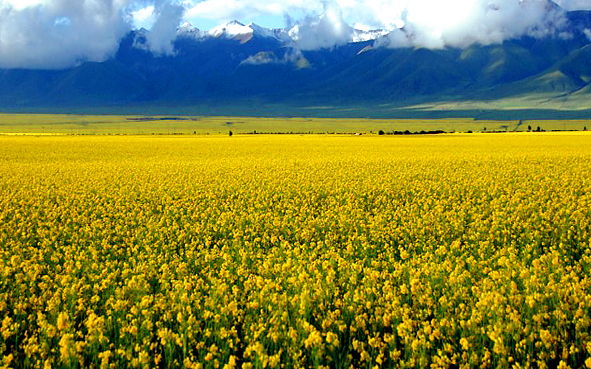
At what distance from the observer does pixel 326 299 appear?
702 cm

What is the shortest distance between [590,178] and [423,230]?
13956mm

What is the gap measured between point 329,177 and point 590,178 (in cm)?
1025

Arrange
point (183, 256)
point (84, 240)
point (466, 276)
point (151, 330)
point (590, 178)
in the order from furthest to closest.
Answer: point (590, 178) → point (84, 240) → point (183, 256) → point (466, 276) → point (151, 330)

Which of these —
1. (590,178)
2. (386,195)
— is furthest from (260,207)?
(590,178)

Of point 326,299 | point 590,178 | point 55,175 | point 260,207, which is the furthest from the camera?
point 55,175

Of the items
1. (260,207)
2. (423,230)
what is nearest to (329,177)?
(260,207)

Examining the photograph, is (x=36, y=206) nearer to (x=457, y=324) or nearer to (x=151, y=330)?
(x=151, y=330)

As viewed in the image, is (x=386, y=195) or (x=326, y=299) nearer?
(x=326, y=299)

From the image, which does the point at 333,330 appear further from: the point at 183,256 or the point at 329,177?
the point at 329,177

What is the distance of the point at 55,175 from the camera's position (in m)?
25.4

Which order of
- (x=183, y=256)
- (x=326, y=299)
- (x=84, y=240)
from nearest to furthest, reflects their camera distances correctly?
(x=326, y=299) → (x=183, y=256) → (x=84, y=240)

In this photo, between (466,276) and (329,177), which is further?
(329,177)

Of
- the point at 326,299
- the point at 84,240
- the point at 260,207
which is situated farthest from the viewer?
the point at 260,207

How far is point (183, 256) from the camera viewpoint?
9969mm
